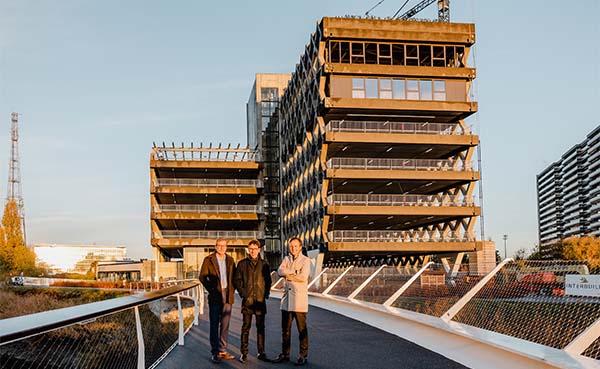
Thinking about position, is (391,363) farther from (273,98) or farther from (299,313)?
(273,98)

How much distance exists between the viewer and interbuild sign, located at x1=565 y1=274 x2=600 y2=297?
6905mm

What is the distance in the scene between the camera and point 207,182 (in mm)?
78938

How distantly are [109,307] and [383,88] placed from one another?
47701 mm

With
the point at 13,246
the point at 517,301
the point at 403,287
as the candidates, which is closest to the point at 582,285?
the point at 517,301

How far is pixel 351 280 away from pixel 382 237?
108ft

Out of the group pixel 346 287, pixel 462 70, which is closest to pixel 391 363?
pixel 346 287

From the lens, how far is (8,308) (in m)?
53.9

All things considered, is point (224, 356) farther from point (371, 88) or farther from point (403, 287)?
point (371, 88)

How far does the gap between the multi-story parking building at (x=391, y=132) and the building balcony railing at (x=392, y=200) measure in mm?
74

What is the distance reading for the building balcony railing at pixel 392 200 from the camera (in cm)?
5172

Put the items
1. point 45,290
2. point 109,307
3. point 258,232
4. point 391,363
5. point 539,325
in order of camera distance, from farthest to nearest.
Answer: point 258,232 → point 45,290 → point 391,363 → point 539,325 → point 109,307

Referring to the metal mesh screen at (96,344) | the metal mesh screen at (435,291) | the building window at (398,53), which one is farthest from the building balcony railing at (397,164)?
the metal mesh screen at (435,291)

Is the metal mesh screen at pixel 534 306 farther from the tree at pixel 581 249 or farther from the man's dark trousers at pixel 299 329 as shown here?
the tree at pixel 581 249

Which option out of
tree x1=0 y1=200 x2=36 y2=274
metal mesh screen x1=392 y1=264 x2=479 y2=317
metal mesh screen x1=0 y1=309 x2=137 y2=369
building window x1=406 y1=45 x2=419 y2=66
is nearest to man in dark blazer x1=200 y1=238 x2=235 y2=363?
metal mesh screen x1=0 y1=309 x2=137 y2=369
